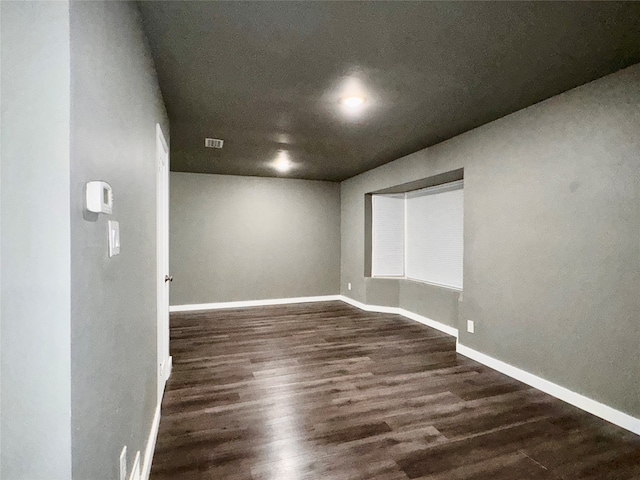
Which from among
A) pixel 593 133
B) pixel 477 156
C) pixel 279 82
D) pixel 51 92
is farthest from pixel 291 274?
pixel 51 92

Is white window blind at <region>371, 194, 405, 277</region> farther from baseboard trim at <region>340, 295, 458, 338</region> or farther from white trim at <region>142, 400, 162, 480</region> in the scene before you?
white trim at <region>142, 400, 162, 480</region>

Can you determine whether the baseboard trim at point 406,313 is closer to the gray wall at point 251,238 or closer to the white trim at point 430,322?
the white trim at point 430,322

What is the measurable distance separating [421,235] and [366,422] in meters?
3.68

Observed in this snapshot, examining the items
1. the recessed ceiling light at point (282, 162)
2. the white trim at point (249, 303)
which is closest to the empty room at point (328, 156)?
the recessed ceiling light at point (282, 162)

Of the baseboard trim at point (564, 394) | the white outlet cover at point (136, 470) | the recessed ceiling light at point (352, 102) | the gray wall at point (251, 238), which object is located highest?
the recessed ceiling light at point (352, 102)

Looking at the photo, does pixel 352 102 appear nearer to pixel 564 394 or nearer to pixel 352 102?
pixel 352 102

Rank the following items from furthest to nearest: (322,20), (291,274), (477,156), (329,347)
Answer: (291,274)
(329,347)
(477,156)
(322,20)

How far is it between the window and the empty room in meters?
0.15

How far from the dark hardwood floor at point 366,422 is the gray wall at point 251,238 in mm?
2251

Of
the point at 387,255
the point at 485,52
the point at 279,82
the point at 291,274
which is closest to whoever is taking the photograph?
the point at 485,52

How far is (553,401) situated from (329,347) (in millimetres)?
2172

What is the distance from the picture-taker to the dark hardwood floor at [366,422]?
6.46 feet

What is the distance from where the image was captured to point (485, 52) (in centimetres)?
215

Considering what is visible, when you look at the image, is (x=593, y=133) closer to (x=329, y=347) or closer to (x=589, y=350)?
(x=589, y=350)
